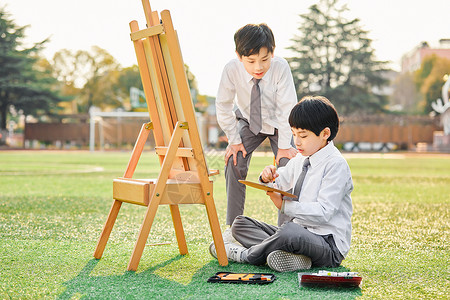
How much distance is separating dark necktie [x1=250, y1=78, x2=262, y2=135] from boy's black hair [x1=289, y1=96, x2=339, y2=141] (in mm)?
682

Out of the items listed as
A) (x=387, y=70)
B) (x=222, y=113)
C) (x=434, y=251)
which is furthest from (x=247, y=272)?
(x=387, y=70)

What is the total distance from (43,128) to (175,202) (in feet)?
125

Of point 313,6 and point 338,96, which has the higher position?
point 313,6

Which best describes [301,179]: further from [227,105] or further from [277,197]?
[227,105]

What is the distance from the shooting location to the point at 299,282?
281cm

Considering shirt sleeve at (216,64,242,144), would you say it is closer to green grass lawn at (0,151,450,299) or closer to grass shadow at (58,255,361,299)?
green grass lawn at (0,151,450,299)

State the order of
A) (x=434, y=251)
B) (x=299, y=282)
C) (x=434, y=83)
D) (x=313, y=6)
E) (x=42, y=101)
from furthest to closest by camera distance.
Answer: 1. (x=434, y=83)
2. (x=313, y=6)
3. (x=42, y=101)
4. (x=434, y=251)
5. (x=299, y=282)

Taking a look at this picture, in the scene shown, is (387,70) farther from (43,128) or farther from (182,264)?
(182,264)

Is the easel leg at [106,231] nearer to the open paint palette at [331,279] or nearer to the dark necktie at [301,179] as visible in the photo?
the dark necktie at [301,179]

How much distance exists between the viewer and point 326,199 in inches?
121

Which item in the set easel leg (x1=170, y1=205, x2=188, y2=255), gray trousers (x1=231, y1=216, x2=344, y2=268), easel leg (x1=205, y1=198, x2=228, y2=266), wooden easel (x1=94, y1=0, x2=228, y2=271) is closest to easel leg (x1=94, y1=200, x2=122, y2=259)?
wooden easel (x1=94, y1=0, x2=228, y2=271)

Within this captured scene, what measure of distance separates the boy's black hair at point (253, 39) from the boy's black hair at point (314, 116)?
0.51m

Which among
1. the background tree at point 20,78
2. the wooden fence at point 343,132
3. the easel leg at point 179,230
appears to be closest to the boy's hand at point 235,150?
the easel leg at point 179,230

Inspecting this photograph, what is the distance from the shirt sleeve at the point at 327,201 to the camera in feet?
10.1
